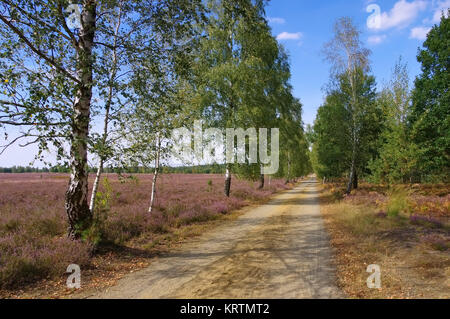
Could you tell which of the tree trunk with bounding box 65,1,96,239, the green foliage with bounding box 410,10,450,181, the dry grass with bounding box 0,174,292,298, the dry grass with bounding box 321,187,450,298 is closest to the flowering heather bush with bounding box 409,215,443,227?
the dry grass with bounding box 321,187,450,298

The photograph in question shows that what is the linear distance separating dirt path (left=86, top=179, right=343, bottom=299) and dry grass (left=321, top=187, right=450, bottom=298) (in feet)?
1.46

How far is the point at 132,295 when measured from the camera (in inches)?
164

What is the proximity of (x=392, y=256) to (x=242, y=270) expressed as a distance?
4.06 meters

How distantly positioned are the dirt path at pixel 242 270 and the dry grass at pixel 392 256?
45 centimetres

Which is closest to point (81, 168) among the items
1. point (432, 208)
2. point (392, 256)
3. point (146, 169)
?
point (146, 169)

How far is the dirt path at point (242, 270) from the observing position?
420 centimetres

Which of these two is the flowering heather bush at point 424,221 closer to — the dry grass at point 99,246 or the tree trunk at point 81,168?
the dry grass at point 99,246

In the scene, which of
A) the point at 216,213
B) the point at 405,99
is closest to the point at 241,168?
the point at 216,213

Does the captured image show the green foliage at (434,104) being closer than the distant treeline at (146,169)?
No

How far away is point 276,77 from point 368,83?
12.5 meters

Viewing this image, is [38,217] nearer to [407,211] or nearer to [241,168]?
[241,168]

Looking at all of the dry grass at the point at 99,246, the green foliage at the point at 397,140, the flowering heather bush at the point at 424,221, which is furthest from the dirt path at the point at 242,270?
the green foliage at the point at 397,140

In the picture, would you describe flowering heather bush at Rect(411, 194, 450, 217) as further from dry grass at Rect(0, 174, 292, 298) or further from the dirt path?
dry grass at Rect(0, 174, 292, 298)

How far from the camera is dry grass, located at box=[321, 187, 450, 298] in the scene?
4.31 metres
